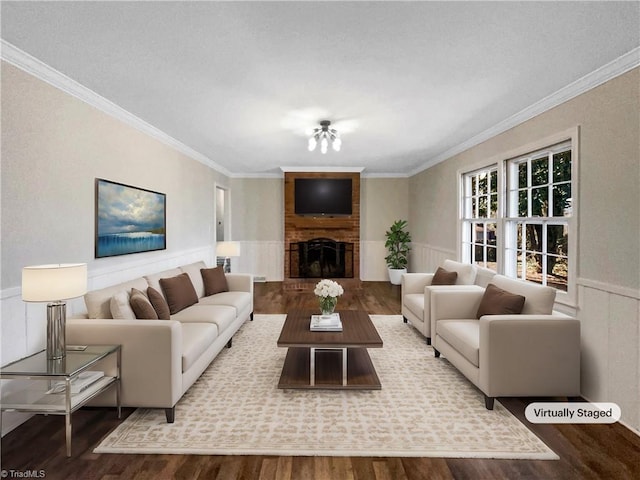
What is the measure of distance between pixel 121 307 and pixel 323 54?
2.43 m

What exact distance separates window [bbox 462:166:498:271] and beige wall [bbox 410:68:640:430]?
4.81 ft

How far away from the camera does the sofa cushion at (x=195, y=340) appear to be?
2.74m

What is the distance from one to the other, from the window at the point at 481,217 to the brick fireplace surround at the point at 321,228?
109 inches

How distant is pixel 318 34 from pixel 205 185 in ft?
15.4

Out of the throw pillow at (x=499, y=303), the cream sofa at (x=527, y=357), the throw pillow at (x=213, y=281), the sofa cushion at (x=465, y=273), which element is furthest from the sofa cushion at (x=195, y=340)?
the sofa cushion at (x=465, y=273)

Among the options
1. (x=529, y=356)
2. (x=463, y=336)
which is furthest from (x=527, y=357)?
(x=463, y=336)

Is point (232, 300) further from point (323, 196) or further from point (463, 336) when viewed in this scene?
point (323, 196)

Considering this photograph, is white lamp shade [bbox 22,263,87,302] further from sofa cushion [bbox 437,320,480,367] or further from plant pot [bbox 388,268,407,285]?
plant pot [bbox 388,268,407,285]

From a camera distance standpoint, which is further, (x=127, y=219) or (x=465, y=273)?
(x=465, y=273)

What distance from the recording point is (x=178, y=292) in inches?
150

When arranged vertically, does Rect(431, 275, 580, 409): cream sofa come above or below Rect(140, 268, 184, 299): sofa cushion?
below

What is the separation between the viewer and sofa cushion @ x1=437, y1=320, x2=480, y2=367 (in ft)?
9.38

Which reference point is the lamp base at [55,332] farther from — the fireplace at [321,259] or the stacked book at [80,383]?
the fireplace at [321,259]

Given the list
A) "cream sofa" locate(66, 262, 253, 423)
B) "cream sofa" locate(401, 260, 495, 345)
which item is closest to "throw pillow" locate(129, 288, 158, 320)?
"cream sofa" locate(66, 262, 253, 423)
